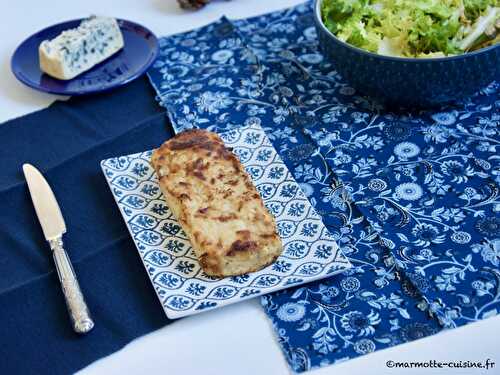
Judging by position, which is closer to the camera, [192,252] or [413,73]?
[192,252]

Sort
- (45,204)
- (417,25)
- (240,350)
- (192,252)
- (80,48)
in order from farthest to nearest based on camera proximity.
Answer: (80,48) < (417,25) < (45,204) < (192,252) < (240,350)

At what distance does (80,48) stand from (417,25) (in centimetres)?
75

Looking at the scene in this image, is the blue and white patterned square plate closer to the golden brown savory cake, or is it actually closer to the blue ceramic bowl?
the golden brown savory cake

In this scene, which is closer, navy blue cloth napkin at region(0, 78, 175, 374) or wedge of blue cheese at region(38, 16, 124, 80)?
navy blue cloth napkin at region(0, 78, 175, 374)

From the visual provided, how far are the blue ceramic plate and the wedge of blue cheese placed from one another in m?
0.02

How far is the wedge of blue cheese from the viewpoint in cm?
162

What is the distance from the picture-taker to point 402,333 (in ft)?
3.40

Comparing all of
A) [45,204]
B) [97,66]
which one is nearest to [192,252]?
[45,204]

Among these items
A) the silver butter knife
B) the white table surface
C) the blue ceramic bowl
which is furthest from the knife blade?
the blue ceramic bowl

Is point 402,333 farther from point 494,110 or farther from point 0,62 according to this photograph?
point 0,62

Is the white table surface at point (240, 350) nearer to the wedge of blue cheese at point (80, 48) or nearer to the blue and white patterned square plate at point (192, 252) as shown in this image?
the blue and white patterned square plate at point (192, 252)

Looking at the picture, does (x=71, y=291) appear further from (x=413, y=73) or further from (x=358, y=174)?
(x=413, y=73)

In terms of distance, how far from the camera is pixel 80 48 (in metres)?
1.65

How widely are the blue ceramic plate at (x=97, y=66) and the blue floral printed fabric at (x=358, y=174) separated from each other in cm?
5
